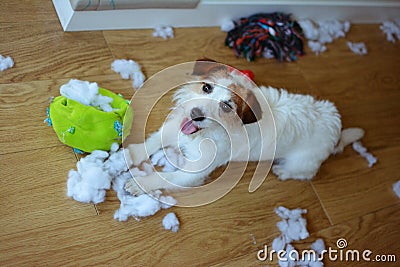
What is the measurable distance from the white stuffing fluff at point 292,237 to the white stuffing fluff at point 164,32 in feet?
2.91

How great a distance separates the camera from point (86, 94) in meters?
1.58

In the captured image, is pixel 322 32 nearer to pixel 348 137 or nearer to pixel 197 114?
pixel 348 137

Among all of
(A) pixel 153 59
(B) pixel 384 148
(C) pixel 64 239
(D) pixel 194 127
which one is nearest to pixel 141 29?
(A) pixel 153 59

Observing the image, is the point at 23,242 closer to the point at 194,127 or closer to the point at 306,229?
the point at 194,127

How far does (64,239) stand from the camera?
4.67ft

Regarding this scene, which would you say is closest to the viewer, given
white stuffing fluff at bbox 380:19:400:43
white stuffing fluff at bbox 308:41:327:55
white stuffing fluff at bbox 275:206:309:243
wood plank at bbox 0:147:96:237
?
wood plank at bbox 0:147:96:237

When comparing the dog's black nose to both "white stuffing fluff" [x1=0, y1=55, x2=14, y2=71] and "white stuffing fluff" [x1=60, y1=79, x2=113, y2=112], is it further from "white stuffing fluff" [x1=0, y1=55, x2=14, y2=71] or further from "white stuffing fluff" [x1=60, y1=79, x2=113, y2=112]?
"white stuffing fluff" [x1=0, y1=55, x2=14, y2=71]

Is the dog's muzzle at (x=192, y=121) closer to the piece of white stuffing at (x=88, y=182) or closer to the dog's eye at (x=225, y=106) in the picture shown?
the dog's eye at (x=225, y=106)

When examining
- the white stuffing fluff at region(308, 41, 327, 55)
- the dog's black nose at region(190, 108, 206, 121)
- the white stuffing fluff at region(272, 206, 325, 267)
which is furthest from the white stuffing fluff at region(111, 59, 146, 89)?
the white stuffing fluff at region(308, 41, 327, 55)

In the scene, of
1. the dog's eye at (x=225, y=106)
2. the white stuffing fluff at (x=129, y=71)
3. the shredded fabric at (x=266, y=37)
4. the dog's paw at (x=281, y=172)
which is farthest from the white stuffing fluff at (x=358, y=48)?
the dog's eye at (x=225, y=106)

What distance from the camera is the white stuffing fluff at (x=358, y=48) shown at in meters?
2.49

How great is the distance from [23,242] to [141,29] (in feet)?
3.44

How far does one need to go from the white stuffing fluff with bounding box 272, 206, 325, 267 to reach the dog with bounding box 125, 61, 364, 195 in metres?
0.16

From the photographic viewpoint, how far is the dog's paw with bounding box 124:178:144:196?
1566 millimetres
